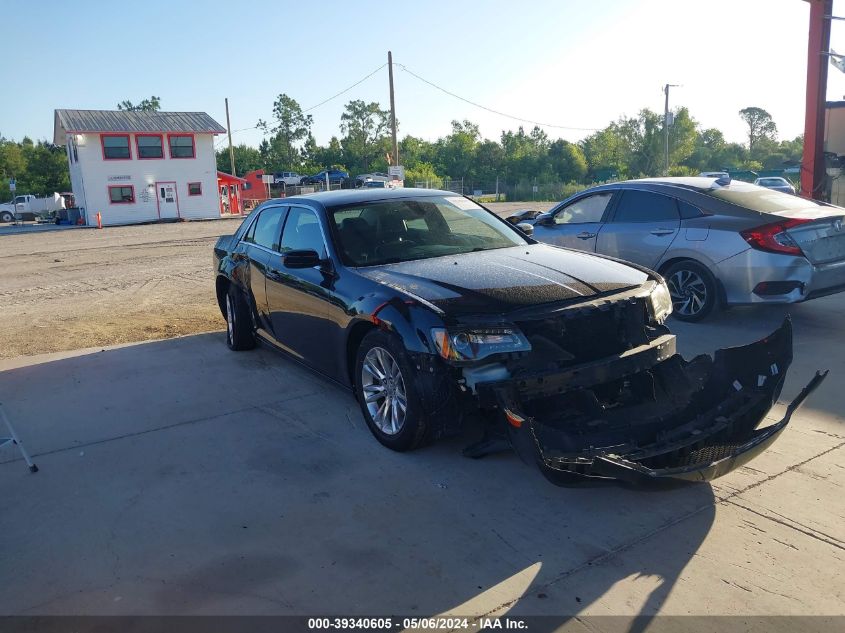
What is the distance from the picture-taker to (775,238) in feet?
21.9

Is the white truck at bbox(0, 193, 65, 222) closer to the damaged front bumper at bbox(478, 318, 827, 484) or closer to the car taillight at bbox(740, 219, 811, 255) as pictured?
the car taillight at bbox(740, 219, 811, 255)

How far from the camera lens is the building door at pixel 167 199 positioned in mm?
43812

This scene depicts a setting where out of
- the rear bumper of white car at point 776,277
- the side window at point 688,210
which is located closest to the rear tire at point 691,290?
the rear bumper of white car at point 776,277

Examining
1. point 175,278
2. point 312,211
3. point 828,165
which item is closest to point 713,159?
point 828,165

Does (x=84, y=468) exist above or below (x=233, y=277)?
below

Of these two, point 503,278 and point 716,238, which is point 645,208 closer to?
point 716,238

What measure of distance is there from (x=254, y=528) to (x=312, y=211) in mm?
2761

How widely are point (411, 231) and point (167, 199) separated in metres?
42.4

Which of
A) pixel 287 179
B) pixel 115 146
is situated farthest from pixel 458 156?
pixel 115 146

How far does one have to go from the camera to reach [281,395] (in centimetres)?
563

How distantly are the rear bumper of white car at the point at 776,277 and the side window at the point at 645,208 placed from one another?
911mm

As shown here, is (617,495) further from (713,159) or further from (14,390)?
(713,159)

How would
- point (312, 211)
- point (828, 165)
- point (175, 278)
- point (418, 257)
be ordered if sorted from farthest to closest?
point (828, 165) < point (175, 278) < point (312, 211) < point (418, 257)

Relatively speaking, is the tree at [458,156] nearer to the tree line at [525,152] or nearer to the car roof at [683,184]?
the tree line at [525,152]
